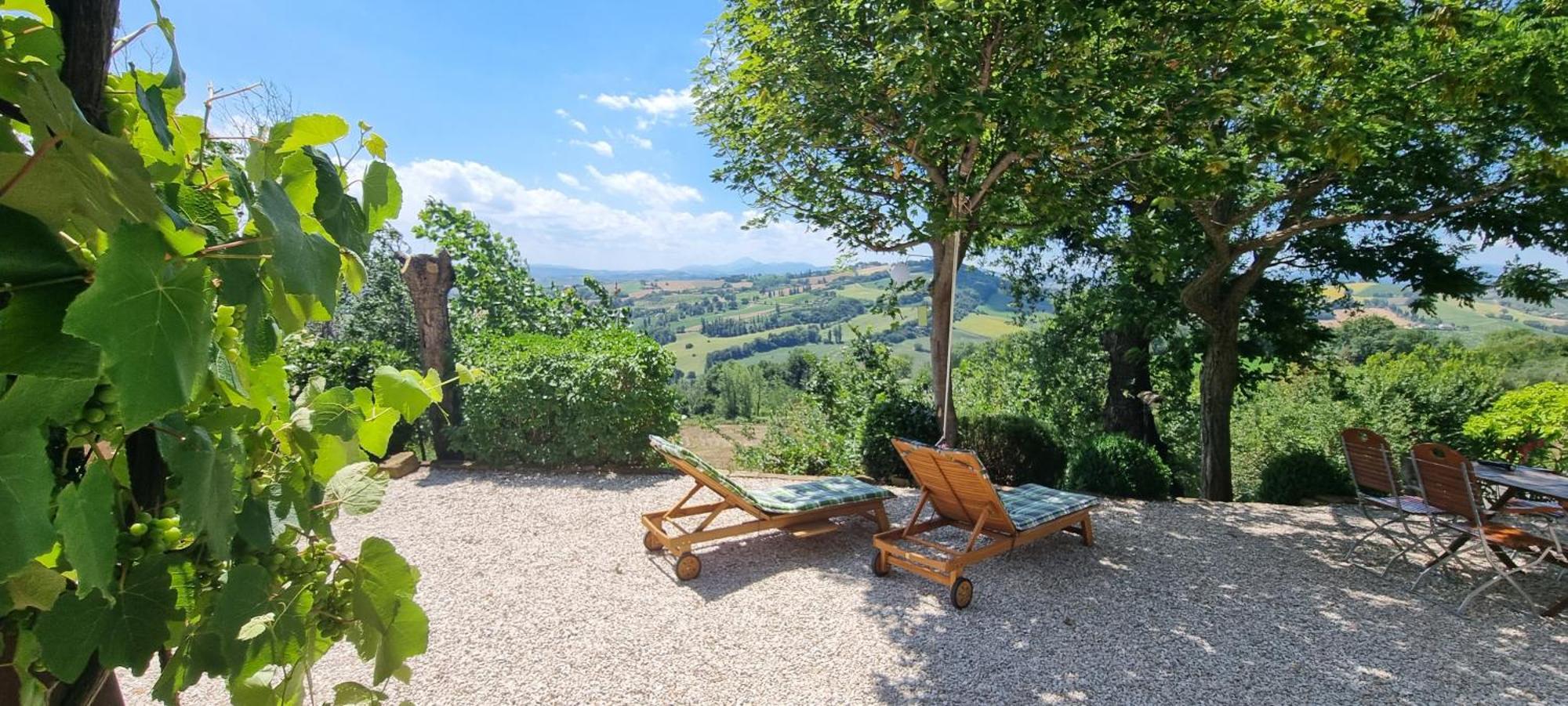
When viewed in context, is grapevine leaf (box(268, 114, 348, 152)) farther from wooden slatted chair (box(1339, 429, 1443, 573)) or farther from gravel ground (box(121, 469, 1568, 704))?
wooden slatted chair (box(1339, 429, 1443, 573))

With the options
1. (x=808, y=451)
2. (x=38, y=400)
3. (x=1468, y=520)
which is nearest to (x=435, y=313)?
(x=808, y=451)

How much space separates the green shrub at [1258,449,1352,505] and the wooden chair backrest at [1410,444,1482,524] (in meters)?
3.13

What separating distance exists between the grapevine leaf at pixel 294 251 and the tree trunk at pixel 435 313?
7662mm

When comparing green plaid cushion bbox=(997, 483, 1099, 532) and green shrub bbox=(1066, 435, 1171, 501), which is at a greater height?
green plaid cushion bbox=(997, 483, 1099, 532)

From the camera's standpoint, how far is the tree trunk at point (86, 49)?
0.57 metres

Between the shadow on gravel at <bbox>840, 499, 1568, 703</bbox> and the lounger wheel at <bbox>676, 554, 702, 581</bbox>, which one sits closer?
the shadow on gravel at <bbox>840, 499, 1568, 703</bbox>

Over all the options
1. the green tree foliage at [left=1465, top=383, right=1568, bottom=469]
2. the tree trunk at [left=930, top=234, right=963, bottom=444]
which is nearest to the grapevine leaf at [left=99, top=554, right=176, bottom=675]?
the tree trunk at [left=930, top=234, right=963, bottom=444]

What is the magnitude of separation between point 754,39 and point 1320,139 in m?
3.96

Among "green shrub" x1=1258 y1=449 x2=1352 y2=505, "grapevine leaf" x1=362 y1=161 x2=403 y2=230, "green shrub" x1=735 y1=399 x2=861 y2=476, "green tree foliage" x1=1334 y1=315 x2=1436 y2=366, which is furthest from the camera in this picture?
"green tree foliage" x1=1334 y1=315 x2=1436 y2=366

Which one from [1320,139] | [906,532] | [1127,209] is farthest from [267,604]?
[1127,209]

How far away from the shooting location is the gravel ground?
331 cm

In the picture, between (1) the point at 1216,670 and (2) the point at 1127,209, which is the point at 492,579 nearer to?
(1) the point at 1216,670

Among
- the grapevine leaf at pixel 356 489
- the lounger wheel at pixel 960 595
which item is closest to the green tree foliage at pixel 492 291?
the lounger wheel at pixel 960 595

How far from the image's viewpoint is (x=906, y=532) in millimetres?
4711
